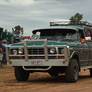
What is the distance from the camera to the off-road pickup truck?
449 inches

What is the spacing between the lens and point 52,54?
451 inches

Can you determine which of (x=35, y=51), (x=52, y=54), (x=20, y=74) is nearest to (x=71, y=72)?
(x=52, y=54)

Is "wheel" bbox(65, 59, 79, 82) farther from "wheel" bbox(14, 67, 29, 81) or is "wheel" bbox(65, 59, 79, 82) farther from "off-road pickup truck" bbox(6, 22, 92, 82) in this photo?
"wheel" bbox(14, 67, 29, 81)

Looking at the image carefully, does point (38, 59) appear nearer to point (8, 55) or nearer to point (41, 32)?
point (8, 55)

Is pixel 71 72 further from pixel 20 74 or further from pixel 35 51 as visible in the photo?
pixel 20 74

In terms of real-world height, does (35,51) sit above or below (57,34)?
below

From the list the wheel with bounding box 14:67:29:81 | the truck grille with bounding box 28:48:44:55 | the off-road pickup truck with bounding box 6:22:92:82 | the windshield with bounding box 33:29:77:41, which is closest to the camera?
the off-road pickup truck with bounding box 6:22:92:82

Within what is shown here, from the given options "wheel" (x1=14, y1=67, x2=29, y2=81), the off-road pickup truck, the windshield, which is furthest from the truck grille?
the windshield

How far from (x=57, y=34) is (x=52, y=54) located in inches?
64.9

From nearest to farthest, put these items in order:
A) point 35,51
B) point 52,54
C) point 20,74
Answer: point 52,54 → point 35,51 → point 20,74

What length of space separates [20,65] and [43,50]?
910 millimetres

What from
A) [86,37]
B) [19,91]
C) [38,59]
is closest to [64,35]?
[86,37]

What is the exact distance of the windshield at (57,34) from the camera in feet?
41.7

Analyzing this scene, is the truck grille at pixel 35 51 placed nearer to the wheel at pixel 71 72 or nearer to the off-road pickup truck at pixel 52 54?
the off-road pickup truck at pixel 52 54
